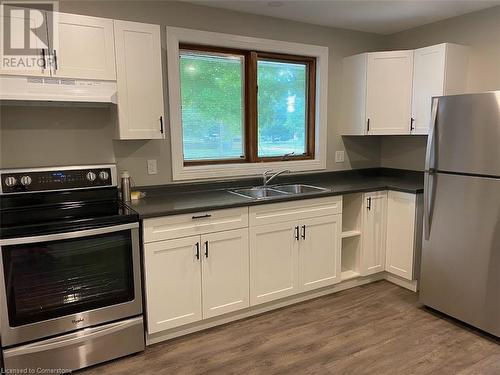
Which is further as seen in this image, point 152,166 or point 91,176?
point 152,166

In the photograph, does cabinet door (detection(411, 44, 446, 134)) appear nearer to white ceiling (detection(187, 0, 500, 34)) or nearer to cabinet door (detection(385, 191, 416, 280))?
white ceiling (detection(187, 0, 500, 34))

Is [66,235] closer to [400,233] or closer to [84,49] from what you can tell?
[84,49]

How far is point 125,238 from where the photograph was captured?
2174 mm

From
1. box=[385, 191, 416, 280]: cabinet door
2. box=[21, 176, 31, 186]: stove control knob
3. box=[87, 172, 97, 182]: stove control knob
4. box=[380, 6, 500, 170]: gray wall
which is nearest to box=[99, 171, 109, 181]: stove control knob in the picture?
box=[87, 172, 97, 182]: stove control knob

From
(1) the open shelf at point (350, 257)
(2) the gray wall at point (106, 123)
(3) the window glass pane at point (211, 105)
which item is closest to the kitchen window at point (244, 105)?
(3) the window glass pane at point (211, 105)

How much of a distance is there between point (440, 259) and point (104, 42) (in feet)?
9.12

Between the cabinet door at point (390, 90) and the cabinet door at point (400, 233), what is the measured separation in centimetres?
70

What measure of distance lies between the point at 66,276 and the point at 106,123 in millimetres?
1127

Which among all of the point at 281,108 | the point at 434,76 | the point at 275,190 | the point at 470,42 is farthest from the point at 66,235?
the point at 470,42

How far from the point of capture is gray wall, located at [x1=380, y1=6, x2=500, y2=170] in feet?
9.78

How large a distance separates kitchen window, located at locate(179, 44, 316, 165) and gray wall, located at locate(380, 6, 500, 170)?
1.03 meters

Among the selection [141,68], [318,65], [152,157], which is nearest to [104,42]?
[141,68]

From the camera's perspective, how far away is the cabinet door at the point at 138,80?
7.73ft

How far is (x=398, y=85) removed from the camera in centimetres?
333
